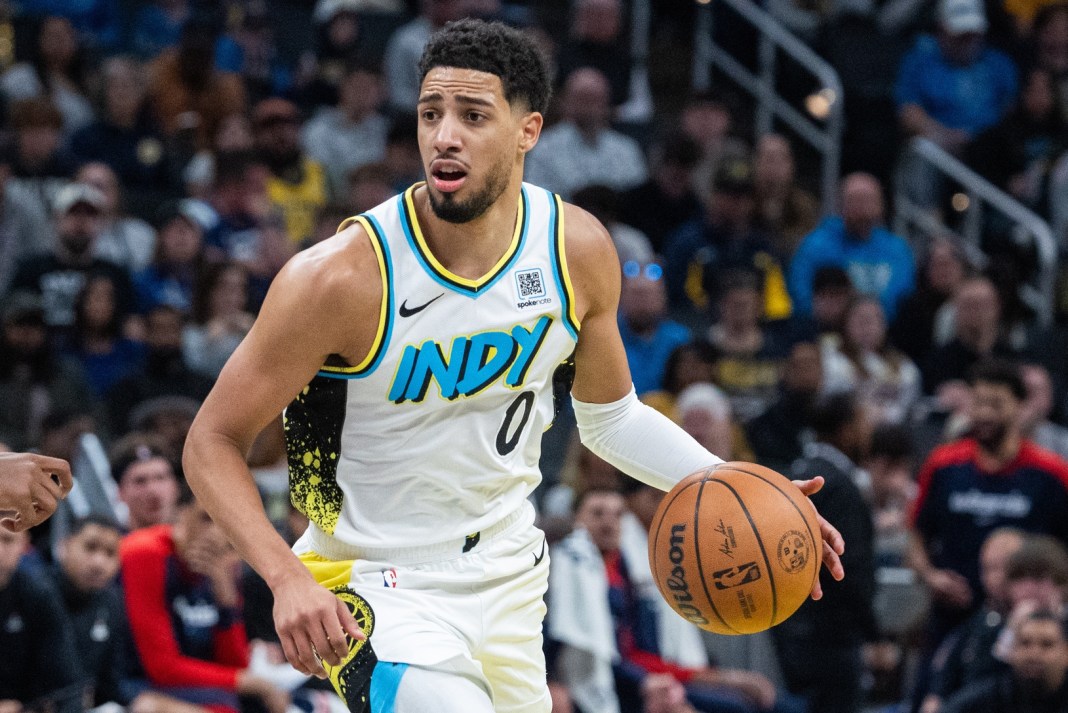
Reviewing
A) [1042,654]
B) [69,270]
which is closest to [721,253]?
[1042,654]

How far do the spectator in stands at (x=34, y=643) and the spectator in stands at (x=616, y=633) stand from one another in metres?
2.25

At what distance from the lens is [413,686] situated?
4000mm

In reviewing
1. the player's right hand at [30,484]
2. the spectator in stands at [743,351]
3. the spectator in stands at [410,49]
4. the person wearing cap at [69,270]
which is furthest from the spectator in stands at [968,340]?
the player's right hand at [30,484]

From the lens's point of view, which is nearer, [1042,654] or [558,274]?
[558,274]

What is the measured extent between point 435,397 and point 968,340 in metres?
7.33

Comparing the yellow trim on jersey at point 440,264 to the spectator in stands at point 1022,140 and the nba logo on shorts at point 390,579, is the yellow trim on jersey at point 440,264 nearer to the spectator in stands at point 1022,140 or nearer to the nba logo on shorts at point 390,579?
the nba logo on shorts at point 390,579

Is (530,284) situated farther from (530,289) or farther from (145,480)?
(145,480)

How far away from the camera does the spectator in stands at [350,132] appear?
11.6 meters

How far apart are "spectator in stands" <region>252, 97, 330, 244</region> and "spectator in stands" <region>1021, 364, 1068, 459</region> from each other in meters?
4.74

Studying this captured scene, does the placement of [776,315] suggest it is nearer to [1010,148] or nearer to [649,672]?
[1010,148]

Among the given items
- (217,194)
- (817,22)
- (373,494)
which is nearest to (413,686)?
(373,494)

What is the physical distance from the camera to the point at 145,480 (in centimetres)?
787

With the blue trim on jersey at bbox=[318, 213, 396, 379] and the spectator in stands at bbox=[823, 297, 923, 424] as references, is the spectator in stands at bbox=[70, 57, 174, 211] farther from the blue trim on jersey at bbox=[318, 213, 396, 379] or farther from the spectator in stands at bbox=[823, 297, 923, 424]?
the blue trim on jersey at bbox=[318, 213, 396, 379]

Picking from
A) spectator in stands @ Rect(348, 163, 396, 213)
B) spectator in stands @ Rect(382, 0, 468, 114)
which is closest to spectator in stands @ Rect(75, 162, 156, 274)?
spectator in stands @ Rect(348, 163, 396, 213)
